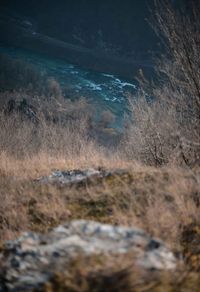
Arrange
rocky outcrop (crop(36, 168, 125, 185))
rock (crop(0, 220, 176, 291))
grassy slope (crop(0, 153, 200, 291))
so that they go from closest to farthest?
grassy slope (crop(0, 153, 200, 291))
rock (crop(0, 220, 176, 291))
rocky outcrop (crop(36, 168, 125, 185))

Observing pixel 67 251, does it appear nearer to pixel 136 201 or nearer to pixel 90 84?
pixel 136 201

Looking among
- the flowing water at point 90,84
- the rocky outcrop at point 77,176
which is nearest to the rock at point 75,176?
the rocky outcrop at point 77,176

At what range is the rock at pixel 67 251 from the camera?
3.50 m

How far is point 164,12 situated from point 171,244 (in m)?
5.92

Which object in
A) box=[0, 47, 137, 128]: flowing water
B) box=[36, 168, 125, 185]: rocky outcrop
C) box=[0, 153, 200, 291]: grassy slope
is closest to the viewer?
box=[0, 153, 200, 291]: grassy slope

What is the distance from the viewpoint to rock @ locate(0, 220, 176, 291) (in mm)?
3500

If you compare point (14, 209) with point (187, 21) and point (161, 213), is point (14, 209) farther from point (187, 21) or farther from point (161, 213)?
point (187, 21)

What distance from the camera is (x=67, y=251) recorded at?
3.58m

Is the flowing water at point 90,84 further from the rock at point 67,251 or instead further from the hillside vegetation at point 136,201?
the rock at point 67,251

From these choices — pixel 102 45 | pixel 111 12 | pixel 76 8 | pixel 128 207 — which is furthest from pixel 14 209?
pixel 76 8

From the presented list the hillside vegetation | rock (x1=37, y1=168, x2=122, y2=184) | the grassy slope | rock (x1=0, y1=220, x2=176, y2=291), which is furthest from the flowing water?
rock (x1=0, y1=220, x2=176, y2=291)

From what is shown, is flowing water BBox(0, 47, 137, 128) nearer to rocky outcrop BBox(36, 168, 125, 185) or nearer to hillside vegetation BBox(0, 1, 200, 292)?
hillside vegetation BBox(0, 1, 200, 292)

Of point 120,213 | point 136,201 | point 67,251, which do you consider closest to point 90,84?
point 136,201

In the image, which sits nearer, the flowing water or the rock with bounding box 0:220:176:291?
the rock with bounding box 0:220:176:291
